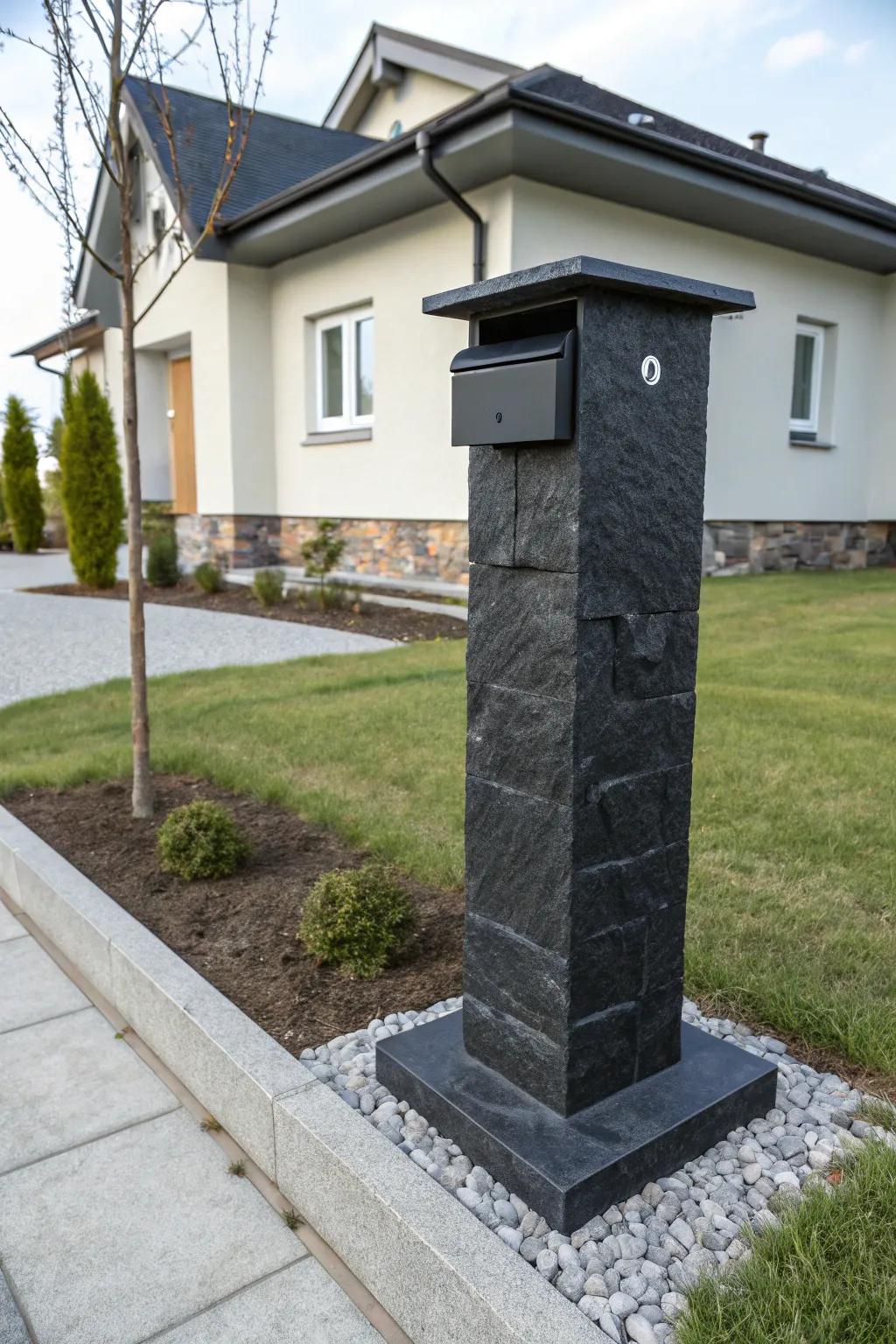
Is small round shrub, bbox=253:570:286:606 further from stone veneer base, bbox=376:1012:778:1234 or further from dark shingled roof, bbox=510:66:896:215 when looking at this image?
stone veneer base, bbox=376:1012:778:1234

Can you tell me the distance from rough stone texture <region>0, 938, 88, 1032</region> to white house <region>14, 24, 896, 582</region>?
6.69m

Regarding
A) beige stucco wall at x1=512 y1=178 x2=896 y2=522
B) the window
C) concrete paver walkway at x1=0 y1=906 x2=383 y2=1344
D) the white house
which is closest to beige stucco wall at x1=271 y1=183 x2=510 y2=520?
the white house

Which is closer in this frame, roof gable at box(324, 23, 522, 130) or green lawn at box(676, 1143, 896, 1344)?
green lawn at box(676, 1143, 896, 1344)

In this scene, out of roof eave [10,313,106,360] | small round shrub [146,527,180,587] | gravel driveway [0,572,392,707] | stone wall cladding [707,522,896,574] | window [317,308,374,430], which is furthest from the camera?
roof eave [10,313,106,360]

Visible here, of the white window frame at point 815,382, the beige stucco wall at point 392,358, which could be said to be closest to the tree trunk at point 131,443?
the beige stucco wall at point 392,358

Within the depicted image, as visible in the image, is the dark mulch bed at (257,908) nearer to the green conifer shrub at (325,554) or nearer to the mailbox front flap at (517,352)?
the mailbox front flap at (517,352)

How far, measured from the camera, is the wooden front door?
1407cm

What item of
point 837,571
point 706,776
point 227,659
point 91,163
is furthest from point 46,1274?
→ point 837,571

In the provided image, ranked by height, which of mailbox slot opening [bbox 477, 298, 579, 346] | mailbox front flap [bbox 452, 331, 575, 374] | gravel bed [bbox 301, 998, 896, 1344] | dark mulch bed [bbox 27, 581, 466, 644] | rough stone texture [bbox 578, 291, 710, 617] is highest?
mailbox slot opening [bbox 477, 298, 579, 346]

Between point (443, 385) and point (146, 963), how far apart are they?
7853 millimetres

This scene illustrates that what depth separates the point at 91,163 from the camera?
4.04 m

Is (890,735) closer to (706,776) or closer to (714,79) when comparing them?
(706,776)

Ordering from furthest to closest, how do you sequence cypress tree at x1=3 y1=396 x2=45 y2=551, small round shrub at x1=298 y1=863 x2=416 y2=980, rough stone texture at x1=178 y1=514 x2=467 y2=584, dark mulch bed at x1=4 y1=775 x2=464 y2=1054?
cypress tree at x1=3 y1=396 x2=45 y2=551, rough stone texture at x1=178 y1=514 x2=467 y2=584, small round shrub at x1=298 y1=863 x2=416 y2=980, dark mulch bed at x1=4 y1=775 x2=464 y2=1054

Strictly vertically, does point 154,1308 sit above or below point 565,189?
below
